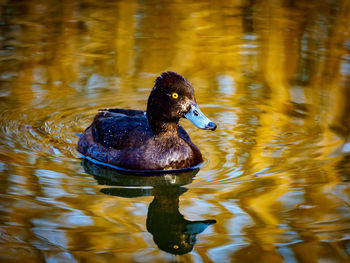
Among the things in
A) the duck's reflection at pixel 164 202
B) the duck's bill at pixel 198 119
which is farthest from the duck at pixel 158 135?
the duck's reflection at pixel 164 202

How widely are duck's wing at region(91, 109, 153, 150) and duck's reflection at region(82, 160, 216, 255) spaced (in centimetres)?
35

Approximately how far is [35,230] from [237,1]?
11.1m

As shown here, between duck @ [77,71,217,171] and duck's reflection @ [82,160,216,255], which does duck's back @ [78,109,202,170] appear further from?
duck's reflection @ [82,160,216,255]

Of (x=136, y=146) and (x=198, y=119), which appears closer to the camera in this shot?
(x=198, y=119)

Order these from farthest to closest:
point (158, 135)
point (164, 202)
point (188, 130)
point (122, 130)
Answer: point (188, 130)
point (122, 130)
point (158, 135)
point (164, 202)

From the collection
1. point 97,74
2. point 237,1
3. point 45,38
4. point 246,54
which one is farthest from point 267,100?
point 237,1

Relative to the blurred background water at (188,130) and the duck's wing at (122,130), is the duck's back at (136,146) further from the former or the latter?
the blurred background water at (188,130)

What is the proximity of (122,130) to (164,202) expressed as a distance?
1.39 meters

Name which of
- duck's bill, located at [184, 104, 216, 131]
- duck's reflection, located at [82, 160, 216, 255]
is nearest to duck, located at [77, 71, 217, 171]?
duck's bill, located at [184, 104, 216, 131]

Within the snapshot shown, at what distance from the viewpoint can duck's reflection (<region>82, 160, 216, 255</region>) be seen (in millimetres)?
5238

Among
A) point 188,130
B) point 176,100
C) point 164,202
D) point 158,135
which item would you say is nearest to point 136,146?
point 158,135

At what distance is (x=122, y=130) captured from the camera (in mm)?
7172

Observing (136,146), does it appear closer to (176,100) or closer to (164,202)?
(176,100)

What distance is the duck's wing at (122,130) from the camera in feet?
23.1
